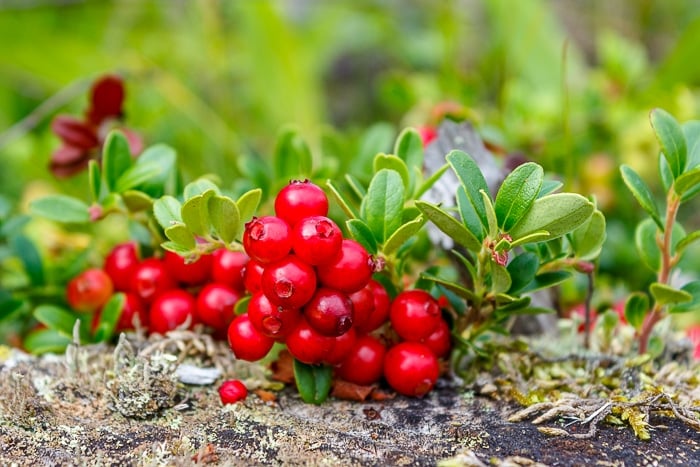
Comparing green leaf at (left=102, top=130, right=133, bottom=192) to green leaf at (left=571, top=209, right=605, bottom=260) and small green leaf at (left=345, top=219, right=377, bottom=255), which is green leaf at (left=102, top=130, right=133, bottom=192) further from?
green leaf at (left=571, top=209, right=605, bottom=260)

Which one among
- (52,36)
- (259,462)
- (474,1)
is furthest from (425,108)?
(474,1)

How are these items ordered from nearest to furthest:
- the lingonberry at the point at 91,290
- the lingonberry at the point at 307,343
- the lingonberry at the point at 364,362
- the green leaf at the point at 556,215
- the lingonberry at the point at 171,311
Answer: the green leaf at the point at 556,215, the lingonberry at the point at 307,343, the lingonberry at the point at 364,362, the lingonberry at the point at 171,311, the lingonberry at the point at 91,290

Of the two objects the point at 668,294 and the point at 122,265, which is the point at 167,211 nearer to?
the point at 122,265

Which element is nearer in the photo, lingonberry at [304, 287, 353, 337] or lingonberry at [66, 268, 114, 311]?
lingonberry at [304, 287, 353, 337]

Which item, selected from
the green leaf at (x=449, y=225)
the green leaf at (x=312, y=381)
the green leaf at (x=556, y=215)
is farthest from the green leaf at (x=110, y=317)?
the green leaf at (x=556, y=215)

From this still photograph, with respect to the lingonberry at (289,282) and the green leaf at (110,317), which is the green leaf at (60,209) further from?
the lingonberry at (289,282)

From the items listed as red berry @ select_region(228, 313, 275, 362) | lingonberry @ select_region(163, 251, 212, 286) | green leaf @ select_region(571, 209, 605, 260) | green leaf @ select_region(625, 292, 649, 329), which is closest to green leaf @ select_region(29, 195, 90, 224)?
lingonberry @ select_region(163, 251, 212, 286)
